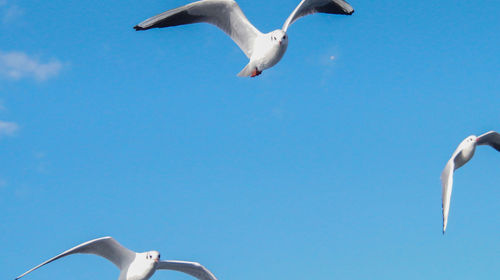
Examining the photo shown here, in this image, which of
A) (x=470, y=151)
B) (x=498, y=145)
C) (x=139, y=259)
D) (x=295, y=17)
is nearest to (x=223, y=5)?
(x=295, y=17)

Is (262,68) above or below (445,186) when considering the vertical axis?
above

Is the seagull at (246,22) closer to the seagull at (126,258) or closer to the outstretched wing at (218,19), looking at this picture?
the outstretched wing at (218,19)

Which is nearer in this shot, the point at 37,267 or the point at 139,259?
the point at 37,267

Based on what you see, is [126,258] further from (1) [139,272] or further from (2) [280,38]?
(2) [280,38]

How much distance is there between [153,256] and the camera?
12.0 m

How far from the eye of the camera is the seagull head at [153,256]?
11961 mm

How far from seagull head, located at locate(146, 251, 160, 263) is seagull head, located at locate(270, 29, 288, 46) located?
16.0 feet

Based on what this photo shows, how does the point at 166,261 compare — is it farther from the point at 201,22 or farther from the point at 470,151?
the point at 470,151

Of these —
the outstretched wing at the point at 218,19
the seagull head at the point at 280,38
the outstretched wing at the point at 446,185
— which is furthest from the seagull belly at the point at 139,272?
the outstretched wing at the point at 446,185

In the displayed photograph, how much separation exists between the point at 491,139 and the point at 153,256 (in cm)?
869

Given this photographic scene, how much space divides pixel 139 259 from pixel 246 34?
520 centimetres

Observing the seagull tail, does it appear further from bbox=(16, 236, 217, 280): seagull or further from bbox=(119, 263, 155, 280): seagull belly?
bbox=(119, 263, 155, 280): seagull belly

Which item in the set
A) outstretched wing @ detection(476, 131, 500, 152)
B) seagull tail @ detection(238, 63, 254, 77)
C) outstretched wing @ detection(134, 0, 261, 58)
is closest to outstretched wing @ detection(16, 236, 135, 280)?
seagull tail @ detection(238, 63, 254, 77)

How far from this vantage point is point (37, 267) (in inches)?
399
